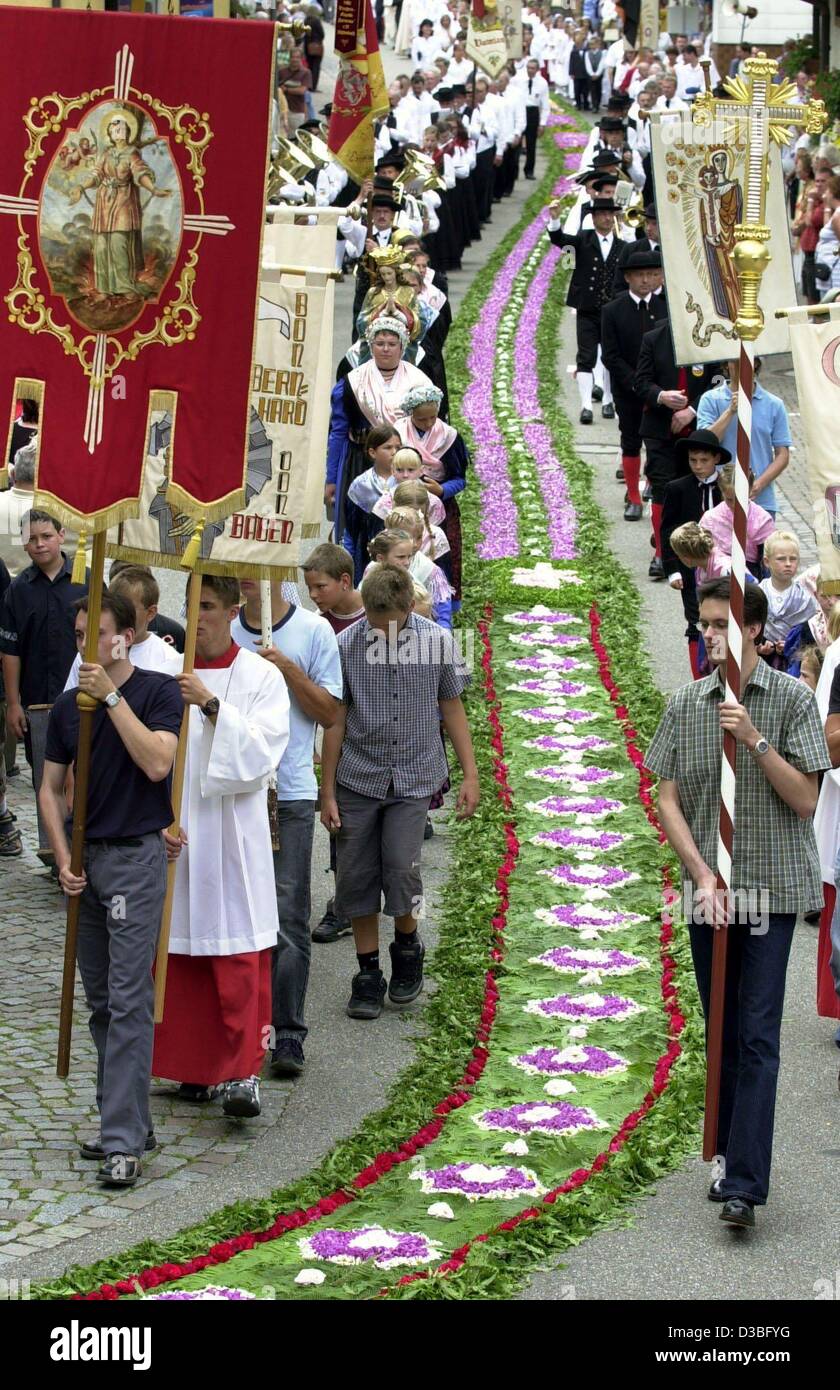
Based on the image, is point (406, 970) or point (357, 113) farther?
point (357, 113)

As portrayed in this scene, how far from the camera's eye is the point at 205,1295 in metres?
6.79

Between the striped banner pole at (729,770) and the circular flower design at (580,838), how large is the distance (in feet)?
13.0

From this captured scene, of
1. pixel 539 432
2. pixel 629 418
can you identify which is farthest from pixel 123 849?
pixel 539 432

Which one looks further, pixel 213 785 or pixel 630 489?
pixel 630 489

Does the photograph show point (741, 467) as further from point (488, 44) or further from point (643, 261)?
point (488, 44)

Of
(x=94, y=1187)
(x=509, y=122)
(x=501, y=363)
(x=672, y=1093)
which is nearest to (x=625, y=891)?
(x=672, y=1093)

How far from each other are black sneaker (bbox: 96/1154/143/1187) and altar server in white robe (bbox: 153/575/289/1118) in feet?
2.02

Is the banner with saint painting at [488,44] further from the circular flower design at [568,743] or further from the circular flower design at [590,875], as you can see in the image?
the circular flower design at [590,875]

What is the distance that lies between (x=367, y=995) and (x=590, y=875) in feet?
6.27

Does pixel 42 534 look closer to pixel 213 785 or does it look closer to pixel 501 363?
pixel 213 785

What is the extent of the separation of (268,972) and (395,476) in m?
4.76

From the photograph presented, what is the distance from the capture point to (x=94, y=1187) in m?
7.77

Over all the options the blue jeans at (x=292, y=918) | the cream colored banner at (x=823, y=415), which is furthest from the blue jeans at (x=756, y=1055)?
the blue jeans at (x=292, y=918)

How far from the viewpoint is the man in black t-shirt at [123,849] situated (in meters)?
7.80
